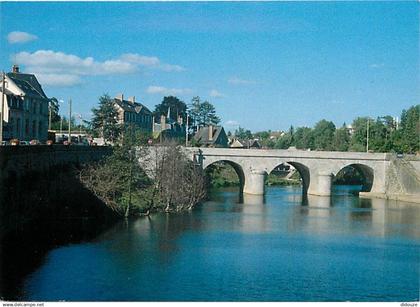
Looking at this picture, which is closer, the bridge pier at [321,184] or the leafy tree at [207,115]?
the bridge pier at [321,184]

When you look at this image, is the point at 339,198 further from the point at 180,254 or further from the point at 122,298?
the point at 122,298

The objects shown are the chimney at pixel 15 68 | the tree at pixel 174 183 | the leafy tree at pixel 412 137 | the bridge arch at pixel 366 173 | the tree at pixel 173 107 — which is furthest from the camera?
the tree at pixel 173 107

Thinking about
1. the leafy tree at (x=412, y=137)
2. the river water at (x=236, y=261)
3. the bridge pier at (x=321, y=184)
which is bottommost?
the river water at (x=236, y=261)

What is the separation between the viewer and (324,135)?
308ft

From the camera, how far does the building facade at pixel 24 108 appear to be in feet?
140

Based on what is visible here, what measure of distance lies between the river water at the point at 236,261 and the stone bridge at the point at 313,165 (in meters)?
15.5

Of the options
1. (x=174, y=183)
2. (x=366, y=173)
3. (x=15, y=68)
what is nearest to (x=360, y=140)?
(x=366, y=173)

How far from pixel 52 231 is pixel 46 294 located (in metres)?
9.96

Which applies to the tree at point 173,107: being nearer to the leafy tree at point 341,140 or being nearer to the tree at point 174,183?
the leafy tree at point 341,140

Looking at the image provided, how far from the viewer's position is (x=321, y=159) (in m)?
59.8

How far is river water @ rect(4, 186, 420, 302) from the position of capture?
Answer: 856 inches

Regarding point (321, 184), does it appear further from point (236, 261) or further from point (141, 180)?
point (236, 261)

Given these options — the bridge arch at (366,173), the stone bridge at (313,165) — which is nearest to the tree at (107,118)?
the stone bridge at (313,165)

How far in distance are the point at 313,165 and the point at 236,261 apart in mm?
34552
